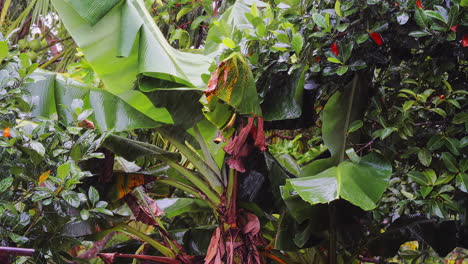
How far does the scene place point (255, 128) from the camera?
6.41 feet

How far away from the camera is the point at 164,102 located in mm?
2014

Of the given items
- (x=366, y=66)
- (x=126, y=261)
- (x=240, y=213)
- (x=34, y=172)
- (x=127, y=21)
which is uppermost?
(x=127, y=21)

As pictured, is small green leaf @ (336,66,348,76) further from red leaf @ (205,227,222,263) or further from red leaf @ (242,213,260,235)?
red leaf @ (205,227,222,263)

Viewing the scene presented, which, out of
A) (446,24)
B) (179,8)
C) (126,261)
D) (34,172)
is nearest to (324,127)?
(446,24)

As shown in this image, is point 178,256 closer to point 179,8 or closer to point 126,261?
point 126,261

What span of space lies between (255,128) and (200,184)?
41cm

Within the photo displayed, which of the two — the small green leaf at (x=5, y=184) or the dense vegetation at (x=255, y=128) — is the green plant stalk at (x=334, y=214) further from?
the small green leaf at (x=5, y=184)

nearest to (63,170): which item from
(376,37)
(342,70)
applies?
(342,70)

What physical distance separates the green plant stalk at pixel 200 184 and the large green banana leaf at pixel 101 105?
0.24 metres

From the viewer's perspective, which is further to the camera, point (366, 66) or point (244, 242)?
point (244, 242)

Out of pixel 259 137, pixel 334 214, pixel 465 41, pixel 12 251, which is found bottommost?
pixel 334 214

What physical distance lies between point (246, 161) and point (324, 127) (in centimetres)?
46

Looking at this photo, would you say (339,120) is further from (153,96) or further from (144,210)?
(144,210)

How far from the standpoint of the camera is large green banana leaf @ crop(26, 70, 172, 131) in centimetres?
201
